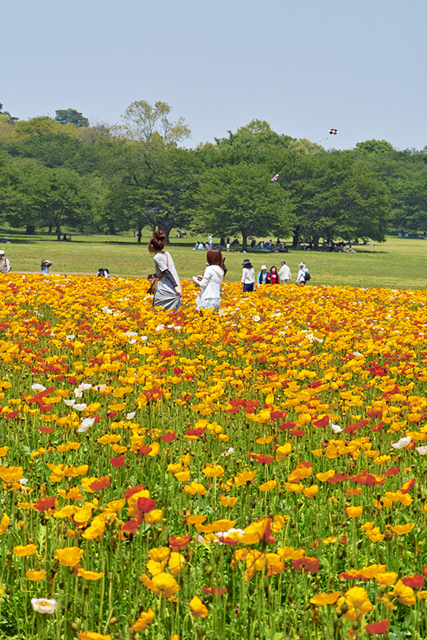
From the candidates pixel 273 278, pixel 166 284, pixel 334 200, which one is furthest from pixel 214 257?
pixel 334 200

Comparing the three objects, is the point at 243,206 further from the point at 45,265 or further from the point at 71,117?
the point at 71,117

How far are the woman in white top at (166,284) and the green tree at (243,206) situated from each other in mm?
52875

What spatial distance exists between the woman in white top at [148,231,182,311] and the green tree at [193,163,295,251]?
52.9 metres

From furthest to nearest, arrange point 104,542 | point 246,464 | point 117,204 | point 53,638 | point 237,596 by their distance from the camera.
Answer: point 117,204, point 246,464, point 104,542, point 237,596, point 53,638

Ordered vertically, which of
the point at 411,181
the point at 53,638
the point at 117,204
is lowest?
the point at 53,638

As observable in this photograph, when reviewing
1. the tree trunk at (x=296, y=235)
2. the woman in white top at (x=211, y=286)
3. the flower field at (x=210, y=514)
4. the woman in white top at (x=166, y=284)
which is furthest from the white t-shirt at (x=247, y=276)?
the tree trunk at (x=296, y=235)

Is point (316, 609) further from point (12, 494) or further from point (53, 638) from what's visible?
point (12, 494)

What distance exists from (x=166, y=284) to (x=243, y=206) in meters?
56.6

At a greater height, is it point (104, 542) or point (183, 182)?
point (183, 182)

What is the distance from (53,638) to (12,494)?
841mm

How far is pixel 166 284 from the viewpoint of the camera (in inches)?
368

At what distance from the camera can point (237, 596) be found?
8.11 feet

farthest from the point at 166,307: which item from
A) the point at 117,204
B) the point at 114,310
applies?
the point at 117,204

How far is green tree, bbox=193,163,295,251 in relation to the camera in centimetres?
6412
